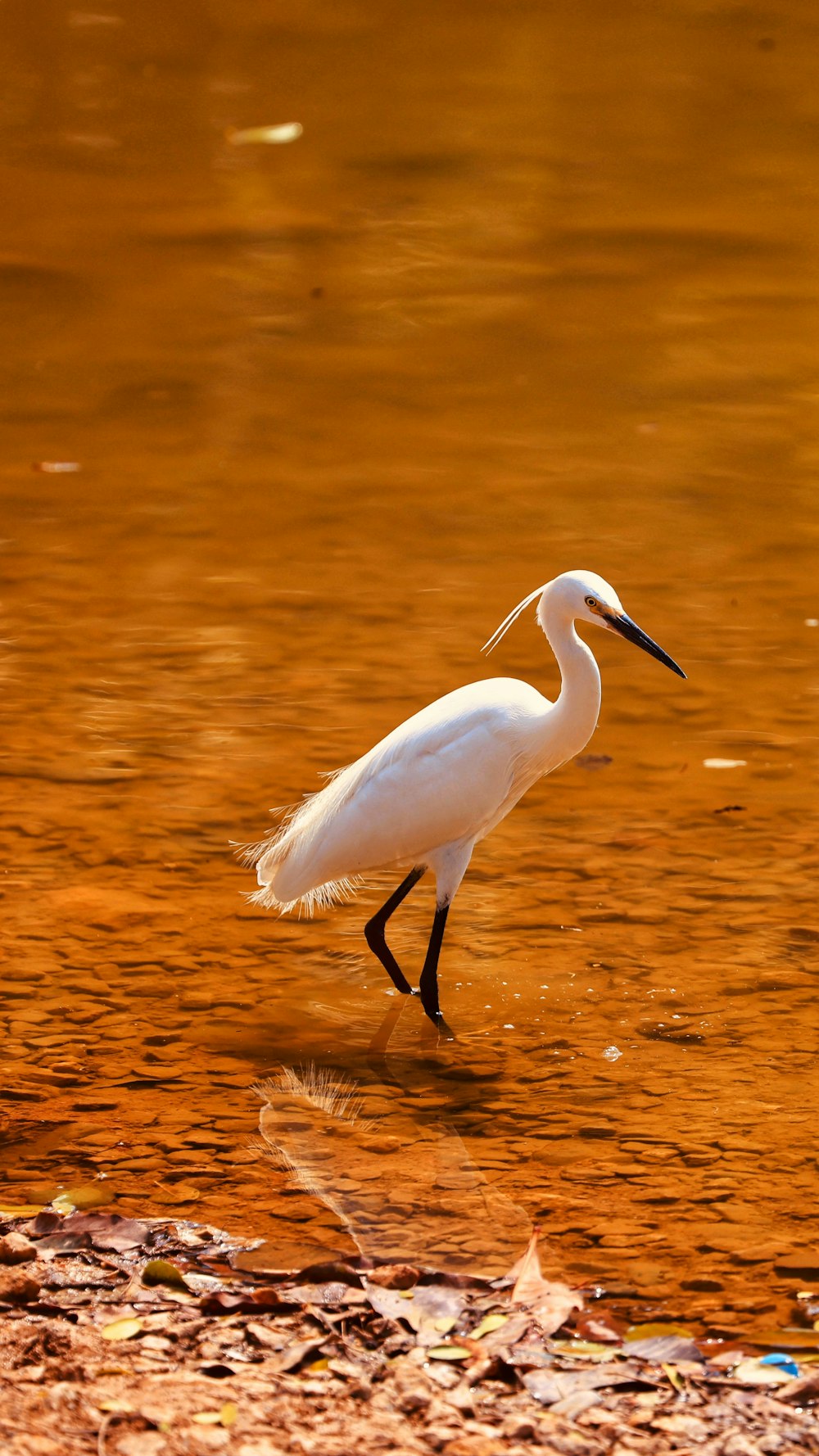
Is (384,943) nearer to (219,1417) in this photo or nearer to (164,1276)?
(164,1276)

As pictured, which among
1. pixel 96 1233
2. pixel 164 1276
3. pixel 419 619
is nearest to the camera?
pixel 164 1276

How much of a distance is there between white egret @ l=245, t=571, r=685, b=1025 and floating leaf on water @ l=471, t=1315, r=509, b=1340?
1.42 metres

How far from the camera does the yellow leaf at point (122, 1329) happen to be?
3010mm

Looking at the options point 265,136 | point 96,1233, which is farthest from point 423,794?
point 265,136

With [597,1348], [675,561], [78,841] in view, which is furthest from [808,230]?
[597,1348]

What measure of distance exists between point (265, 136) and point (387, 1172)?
14059 mm

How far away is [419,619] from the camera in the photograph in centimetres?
743

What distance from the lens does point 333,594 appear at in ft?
25.3

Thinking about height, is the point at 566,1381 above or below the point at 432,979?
above

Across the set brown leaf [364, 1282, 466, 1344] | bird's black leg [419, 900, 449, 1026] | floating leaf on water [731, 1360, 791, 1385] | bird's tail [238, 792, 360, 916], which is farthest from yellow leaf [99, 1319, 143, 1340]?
bird's tail [238, 792, 360, 916]

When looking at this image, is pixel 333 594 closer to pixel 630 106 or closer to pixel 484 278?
pixel 484 278

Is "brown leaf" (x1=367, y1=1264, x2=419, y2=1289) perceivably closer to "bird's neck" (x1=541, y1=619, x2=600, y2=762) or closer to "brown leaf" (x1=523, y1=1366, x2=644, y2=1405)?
"brown leaf" (x1=523, y1=1366, x2=644, y2=1405)

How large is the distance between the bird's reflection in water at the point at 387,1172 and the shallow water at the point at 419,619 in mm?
16

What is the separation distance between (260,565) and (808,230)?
783cm
